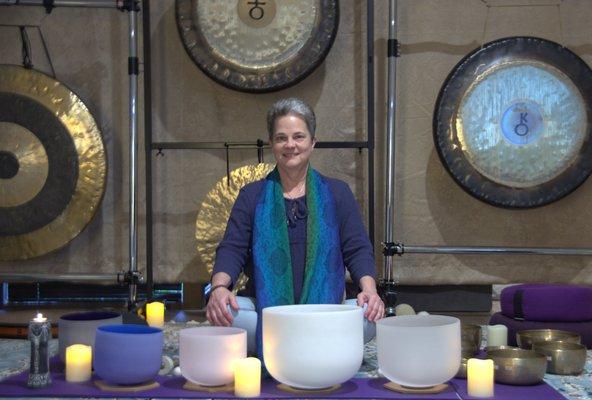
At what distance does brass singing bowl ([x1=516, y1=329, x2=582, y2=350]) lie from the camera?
6.79 ft

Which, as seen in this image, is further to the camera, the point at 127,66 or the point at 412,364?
the point at 127,66

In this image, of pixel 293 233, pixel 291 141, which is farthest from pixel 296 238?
pixel 291 141

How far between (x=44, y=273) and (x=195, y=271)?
55cm

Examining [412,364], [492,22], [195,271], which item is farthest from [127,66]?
[412,364]

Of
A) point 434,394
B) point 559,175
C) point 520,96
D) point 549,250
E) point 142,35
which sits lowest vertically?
point 434,394

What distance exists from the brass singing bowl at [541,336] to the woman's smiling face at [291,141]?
0.76 meters

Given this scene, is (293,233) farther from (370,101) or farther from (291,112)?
(370,101)

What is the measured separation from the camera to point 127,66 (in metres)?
2.98

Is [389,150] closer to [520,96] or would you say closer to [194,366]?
[520,96]

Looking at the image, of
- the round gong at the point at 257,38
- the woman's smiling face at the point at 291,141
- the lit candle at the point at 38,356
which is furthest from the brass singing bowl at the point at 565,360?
the round gong at the point at 257,38

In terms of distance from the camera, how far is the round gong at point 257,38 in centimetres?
281

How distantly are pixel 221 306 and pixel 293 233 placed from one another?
0.30 meters

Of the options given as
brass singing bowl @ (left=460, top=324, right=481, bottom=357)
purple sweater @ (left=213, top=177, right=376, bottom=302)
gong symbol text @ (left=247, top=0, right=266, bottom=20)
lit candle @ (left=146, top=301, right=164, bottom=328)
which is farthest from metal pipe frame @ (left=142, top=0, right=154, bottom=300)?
brass singing bowl @ (left=460, top=324, right=481, bottom=357)

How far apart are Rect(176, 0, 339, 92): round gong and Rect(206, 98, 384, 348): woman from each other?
88 cm
